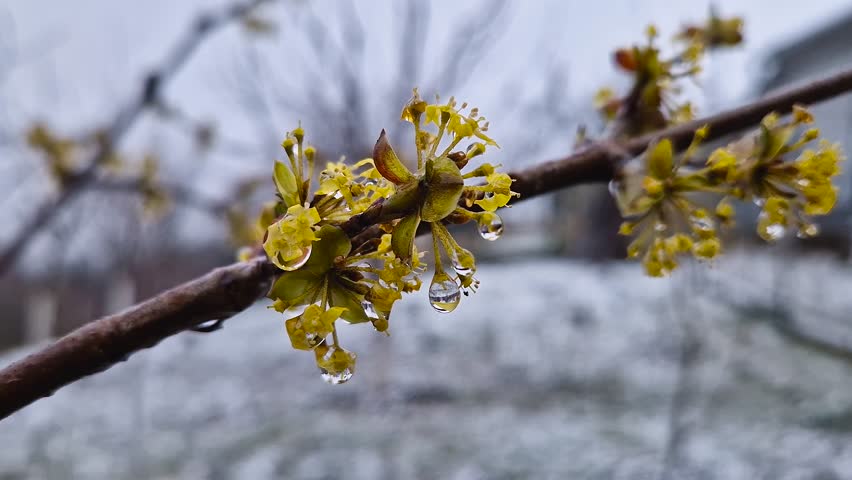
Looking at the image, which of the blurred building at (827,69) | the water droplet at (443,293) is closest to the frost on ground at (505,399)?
the water droplet at (443,293)

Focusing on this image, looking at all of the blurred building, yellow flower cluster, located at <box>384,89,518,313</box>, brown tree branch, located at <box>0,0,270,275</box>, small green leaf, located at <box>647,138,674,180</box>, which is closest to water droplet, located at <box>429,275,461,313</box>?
yellow flower cluster, located at <box>384,89,518,313</box>

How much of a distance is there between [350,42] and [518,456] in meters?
2.76

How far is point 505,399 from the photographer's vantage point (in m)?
2.91

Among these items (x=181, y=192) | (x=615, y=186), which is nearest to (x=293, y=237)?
(x=615, y=186)

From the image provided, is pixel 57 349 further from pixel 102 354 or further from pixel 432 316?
pixel 432 316

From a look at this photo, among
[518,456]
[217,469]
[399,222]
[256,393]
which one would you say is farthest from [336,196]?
[256,393]

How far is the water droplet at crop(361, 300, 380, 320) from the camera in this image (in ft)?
1.42

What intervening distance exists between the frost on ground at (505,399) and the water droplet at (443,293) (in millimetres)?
1549

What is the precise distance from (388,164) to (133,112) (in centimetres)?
149

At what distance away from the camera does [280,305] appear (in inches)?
16.5

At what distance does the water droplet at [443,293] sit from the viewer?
433 millimetres

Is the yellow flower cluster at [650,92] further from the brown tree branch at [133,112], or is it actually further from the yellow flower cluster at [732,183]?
the brown tree branch at [133,112]

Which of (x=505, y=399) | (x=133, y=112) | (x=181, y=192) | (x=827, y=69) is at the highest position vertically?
(x=133, y=112)

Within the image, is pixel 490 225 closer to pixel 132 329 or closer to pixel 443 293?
pixel 443 293
